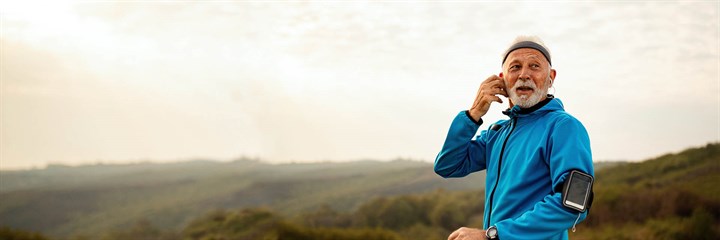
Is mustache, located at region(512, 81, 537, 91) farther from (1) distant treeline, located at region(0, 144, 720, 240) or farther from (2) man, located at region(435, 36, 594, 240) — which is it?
(1) distant treeline, located at region(0, 144, 720, 240)

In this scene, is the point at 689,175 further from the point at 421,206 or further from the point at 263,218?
the point at 263,218

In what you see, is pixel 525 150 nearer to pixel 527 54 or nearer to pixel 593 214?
pixel 527 54

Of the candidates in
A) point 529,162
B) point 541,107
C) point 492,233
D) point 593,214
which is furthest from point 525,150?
point 593,214

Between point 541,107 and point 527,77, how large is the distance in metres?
0.19

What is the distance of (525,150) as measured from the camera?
10.5 ft

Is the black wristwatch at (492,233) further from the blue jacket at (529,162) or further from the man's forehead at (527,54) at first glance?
the man's forehead at (527,54)

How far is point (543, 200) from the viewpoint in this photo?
10.1 ft

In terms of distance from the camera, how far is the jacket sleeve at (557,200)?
2910mm

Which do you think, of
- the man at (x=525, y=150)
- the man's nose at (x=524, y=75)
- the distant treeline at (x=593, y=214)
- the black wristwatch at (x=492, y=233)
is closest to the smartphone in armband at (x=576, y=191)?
the man at (x=525, y=150)

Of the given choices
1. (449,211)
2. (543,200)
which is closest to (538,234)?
(543,200)

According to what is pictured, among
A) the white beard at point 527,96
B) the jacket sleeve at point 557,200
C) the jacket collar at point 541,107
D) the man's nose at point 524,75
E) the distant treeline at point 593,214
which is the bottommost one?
the distant treeline at point 593,214

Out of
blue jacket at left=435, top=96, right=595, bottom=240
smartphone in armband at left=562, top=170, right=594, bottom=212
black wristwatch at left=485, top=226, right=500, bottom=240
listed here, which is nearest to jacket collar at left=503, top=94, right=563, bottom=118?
blue jacket at left=435, top=96, right=595, bottom=240

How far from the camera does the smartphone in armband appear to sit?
285cm

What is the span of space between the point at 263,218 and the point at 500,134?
21.3m
